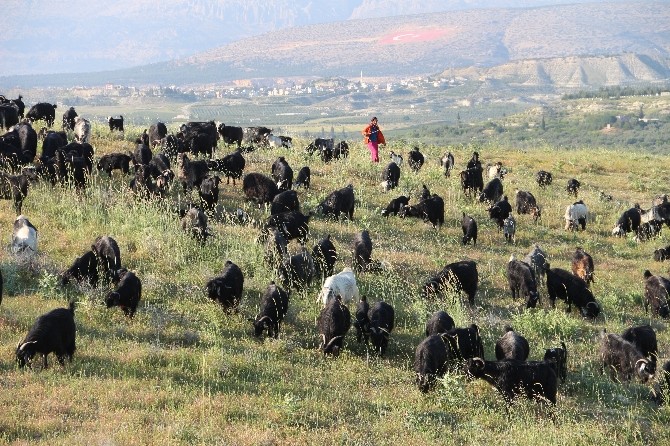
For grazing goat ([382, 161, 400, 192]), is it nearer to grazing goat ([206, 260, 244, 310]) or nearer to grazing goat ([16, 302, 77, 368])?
grazing goat ([206, 260, 244, 310])

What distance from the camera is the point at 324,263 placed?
621 inches

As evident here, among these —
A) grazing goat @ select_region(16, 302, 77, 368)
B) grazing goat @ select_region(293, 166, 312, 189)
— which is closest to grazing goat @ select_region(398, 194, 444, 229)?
grazing goat @ select_region(293, 166, 312, 189)

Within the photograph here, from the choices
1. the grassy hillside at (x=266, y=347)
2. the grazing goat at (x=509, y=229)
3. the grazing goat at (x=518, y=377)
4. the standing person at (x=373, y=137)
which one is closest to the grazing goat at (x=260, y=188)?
the grassy hillside at (x=266, y=347)

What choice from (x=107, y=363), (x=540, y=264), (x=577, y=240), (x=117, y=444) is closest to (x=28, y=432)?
(x=117, y=444)

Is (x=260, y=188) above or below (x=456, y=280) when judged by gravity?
above

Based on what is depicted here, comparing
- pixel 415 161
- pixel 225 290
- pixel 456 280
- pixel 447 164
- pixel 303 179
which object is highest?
pixel 303 179

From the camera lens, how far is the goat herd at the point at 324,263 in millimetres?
11000

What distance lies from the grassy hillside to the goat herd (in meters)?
0.31

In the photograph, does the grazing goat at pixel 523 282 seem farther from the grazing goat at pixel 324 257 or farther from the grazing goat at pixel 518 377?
the grazing goat at pixel 518 377

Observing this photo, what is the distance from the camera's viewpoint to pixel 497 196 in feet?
81.1

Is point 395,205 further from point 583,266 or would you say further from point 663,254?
point 663,254

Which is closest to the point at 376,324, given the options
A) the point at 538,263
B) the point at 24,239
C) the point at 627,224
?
the point at 538,263

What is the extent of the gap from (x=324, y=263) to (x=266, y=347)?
406cm

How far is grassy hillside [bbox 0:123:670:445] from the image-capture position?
9.15m
